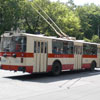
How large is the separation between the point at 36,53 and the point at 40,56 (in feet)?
1.38

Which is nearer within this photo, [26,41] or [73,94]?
[73,94]

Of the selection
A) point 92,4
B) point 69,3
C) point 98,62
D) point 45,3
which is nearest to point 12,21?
point 45,3

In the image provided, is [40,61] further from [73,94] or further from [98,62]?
[98,62]

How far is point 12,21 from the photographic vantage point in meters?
41.1

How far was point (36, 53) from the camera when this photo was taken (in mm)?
14945

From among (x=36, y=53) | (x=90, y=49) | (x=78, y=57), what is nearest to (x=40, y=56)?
(x=36, y=53)

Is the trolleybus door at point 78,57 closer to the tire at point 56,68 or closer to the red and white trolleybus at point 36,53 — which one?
the red and white trolleybus at point 36,53

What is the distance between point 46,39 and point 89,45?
6668 millimetres

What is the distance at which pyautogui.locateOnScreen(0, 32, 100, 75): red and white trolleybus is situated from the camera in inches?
565

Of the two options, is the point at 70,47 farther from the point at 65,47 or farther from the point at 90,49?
the point at 90,49

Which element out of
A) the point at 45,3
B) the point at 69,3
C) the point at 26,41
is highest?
the point at 69,3

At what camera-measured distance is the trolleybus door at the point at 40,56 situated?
586 inches

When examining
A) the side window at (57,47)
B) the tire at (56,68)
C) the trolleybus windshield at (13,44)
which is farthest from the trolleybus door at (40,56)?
the tire at (56,68)

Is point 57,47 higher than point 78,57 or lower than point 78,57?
higher
